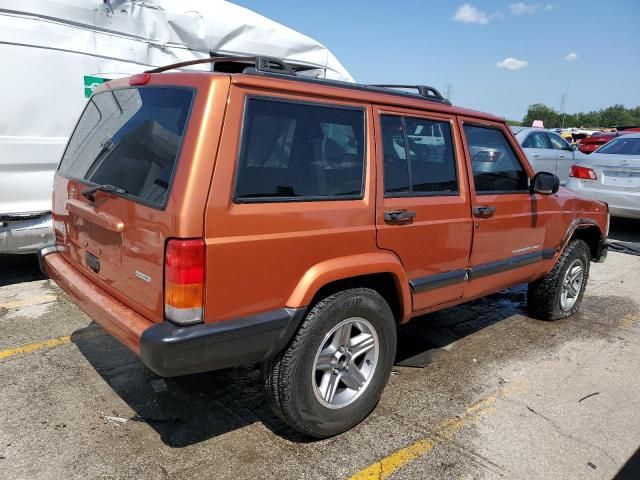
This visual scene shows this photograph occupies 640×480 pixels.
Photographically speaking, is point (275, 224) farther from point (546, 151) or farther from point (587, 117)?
point (587, 117)

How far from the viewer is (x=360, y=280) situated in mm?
3041

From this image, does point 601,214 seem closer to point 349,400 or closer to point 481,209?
point 481,209

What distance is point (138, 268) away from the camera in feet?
8.36

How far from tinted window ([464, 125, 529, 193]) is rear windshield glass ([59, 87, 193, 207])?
6.76 ft

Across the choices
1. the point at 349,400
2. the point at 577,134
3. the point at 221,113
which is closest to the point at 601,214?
the point at 349,400

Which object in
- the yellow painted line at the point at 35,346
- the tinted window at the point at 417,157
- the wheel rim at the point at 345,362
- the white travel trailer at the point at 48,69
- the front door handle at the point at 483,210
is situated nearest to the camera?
the wheel rim at the point at 345,362

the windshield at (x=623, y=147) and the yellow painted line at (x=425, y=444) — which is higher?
the windshield at (x=623, y=147)

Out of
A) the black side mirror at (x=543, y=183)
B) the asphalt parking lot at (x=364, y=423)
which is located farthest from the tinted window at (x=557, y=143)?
the black side mirror at (x=543, y=183)

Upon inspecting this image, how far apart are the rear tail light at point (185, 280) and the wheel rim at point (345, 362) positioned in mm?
761

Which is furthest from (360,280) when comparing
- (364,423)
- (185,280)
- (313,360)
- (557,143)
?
(557,143)

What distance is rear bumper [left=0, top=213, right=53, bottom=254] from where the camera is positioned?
4.95 m

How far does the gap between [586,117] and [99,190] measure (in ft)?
300

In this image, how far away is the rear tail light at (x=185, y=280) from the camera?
230cm

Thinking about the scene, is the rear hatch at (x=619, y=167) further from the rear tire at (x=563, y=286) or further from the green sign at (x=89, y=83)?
the green sign at (x=89, y=83)
